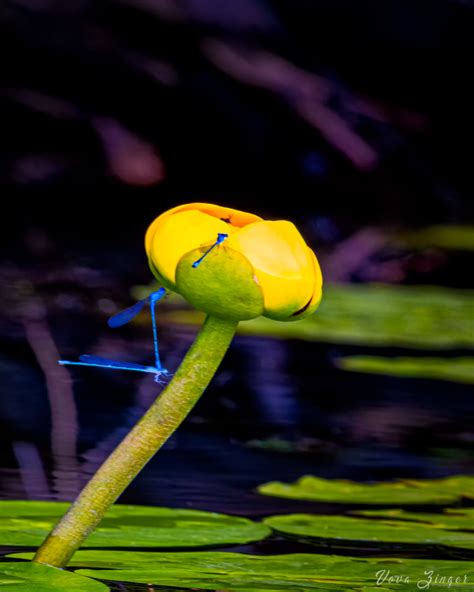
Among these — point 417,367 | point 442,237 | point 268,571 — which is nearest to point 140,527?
point 268,571

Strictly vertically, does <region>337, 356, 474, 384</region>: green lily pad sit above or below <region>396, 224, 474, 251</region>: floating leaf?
below

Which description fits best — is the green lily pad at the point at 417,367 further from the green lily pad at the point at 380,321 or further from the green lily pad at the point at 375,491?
the green lily pad at the point at 375,491

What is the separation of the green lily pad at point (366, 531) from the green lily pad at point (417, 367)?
71cm

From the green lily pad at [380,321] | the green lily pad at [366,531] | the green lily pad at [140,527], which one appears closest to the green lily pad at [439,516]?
the green lily pad at [366,531]

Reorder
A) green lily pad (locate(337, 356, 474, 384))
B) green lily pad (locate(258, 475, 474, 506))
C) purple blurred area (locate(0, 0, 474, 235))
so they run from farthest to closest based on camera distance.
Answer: purple blurred area (locate(0, 0, 474, 235)) → green lily pad (locate(337, 356, 474, 384)) → green lily pad (locate(258, 475, 474, 506))

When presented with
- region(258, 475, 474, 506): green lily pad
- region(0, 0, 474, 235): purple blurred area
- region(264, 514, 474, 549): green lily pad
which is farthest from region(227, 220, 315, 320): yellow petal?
region(0, 0, 474, 235): purple blurred area

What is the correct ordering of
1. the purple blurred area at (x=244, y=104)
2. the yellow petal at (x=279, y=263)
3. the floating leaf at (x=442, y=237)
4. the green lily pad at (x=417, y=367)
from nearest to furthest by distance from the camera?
the yellow petal at (x=279, y=263) → the green lily pad at (x=417, y=367) → the floating leaf at (x=442, y=237) → the purple blurred area at (x=244, y=104)

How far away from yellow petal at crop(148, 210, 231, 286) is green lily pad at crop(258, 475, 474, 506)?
0.43 m

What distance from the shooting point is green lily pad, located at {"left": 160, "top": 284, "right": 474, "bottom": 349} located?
6.00ft

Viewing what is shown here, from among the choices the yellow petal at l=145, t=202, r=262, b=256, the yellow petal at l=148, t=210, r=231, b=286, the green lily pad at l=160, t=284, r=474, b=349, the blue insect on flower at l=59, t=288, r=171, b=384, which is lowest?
the blue insect on flower at l=59, t=288, r=171, b=384

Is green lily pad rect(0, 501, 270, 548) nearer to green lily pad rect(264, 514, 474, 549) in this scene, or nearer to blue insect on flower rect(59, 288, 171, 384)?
green lily pad rect(264, 514, 474, 549)

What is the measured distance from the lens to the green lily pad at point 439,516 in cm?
83

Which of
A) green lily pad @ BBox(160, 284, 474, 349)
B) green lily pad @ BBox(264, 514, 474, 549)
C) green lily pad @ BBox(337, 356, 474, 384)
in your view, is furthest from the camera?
green lily pad @ BBox(160, 284, 474, 349)

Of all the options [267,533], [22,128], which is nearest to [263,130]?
[22,128]
